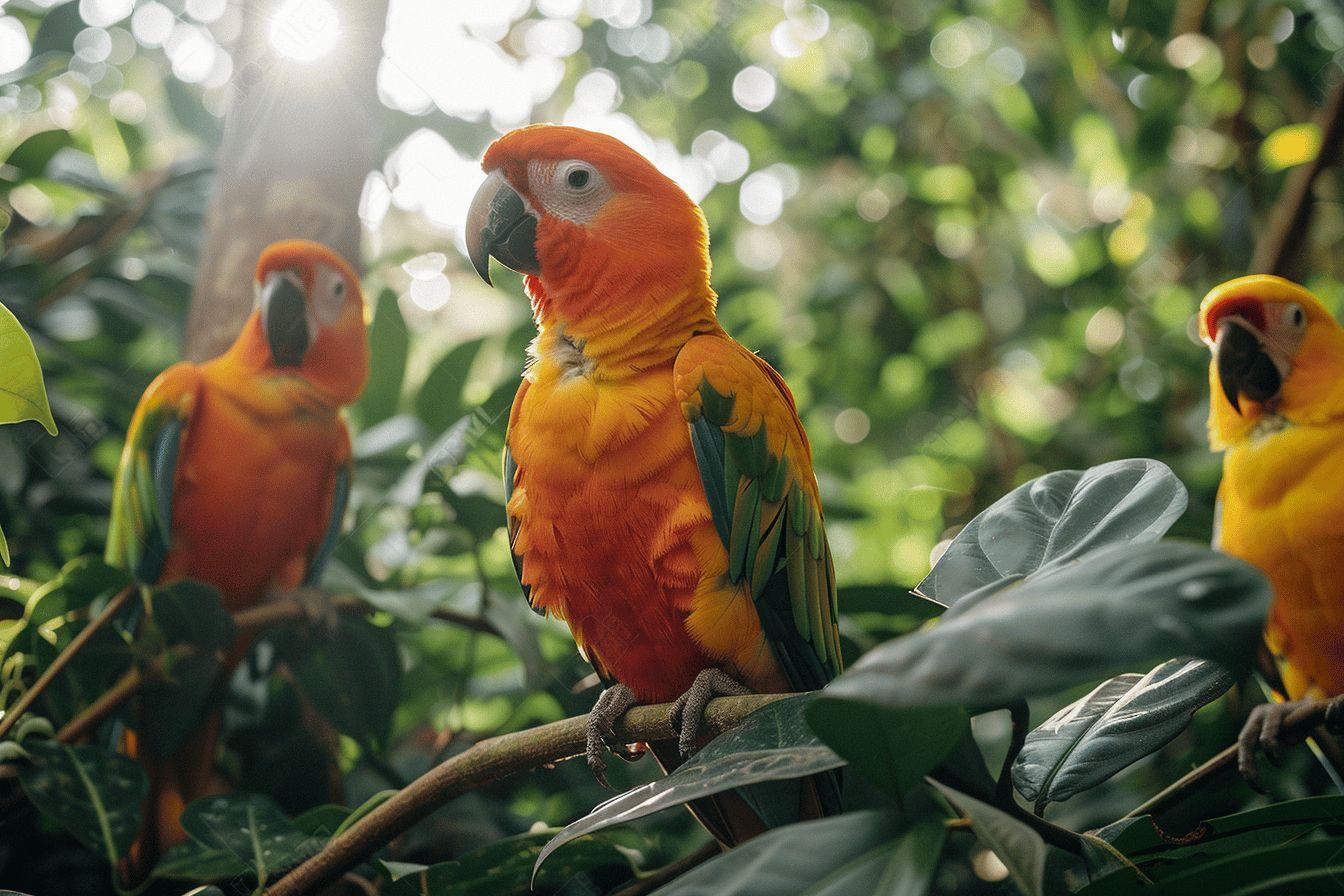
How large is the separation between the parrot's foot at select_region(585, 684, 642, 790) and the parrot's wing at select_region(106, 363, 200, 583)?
734mm

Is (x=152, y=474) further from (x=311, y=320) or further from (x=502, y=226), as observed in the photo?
(x=502, y=226)

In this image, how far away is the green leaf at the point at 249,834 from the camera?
0.85 meters

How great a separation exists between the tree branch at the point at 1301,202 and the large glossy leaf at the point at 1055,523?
1360 mm

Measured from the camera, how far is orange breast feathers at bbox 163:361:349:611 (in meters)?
1.49

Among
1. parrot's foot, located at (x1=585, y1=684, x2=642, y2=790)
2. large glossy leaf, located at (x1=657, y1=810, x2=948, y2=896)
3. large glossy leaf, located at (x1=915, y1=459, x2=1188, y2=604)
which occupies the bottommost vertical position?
parrot's foot, located at (x1=585, y1=684, x2=642, y2=790)

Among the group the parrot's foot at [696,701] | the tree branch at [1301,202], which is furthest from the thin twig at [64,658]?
the tree branch at [1301,202]

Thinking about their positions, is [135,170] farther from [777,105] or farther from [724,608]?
[724,608]

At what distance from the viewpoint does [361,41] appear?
1461 millimetres

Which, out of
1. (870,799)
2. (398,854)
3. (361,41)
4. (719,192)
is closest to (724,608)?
(870,799)

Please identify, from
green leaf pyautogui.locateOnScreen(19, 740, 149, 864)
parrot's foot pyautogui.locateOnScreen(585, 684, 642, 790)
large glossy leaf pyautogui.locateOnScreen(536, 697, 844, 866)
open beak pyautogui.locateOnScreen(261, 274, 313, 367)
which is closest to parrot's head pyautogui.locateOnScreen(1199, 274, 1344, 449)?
parrot's foot pyautogui.locateOnScreen(585, 684, 642, 790)

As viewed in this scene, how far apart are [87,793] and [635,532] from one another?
63 centimetres

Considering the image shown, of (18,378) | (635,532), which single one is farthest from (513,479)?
(18,378)

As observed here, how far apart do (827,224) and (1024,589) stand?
227 centimetres

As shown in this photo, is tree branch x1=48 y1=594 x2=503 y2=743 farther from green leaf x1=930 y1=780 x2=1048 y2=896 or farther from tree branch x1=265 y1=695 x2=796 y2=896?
green leaf x1=930 y1=780 x2=1048 y2=896
